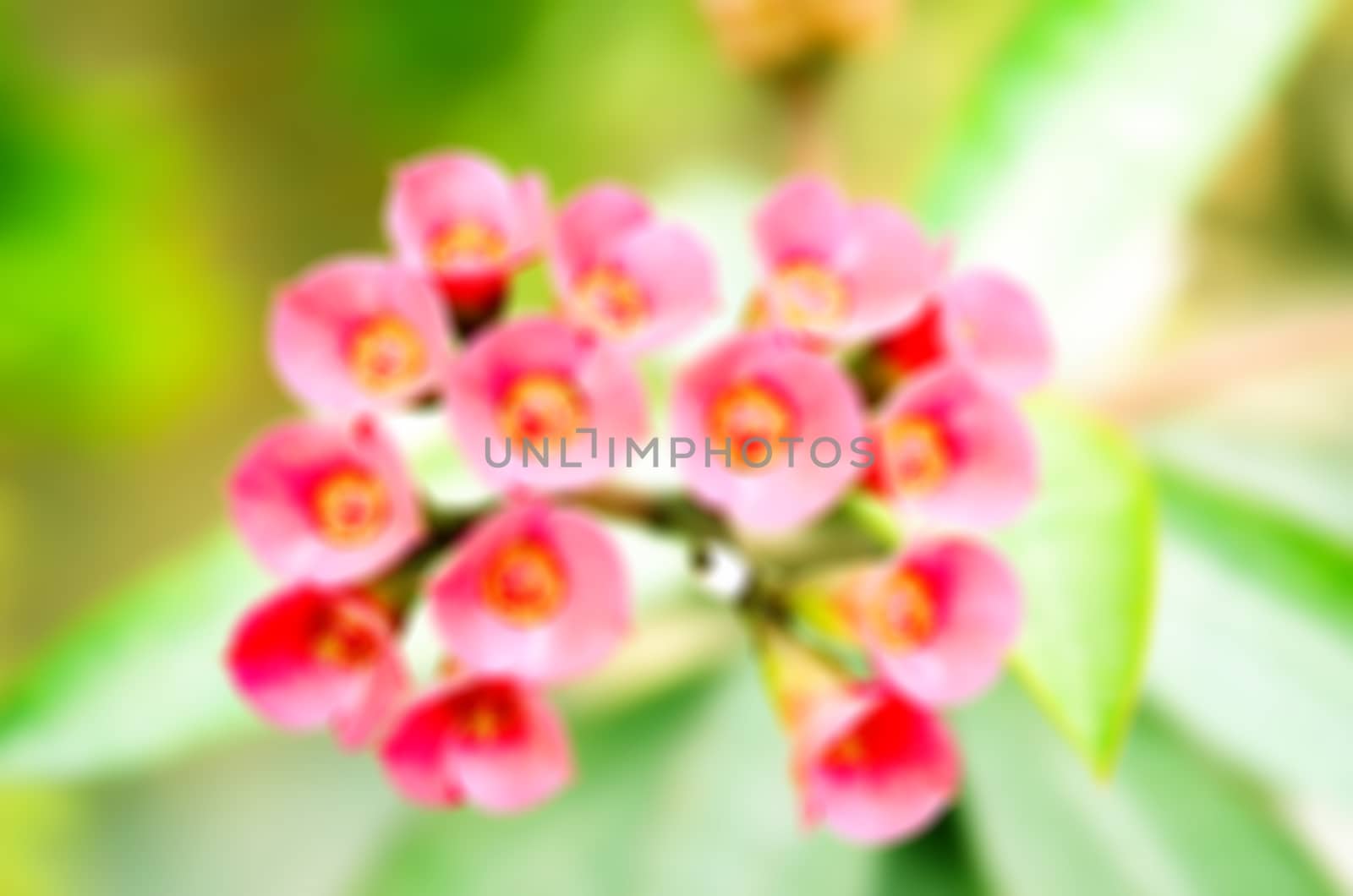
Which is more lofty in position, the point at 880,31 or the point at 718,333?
the point at 880,31

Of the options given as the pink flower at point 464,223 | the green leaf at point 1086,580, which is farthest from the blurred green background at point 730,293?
the pink flower at point 464,223

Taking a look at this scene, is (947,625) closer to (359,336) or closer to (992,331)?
(992,331)

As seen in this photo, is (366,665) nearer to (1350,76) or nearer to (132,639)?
(132,639)

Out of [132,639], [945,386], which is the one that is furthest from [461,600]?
[132,639]

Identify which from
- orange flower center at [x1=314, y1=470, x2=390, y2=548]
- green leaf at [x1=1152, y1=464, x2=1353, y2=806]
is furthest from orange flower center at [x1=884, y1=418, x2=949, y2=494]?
green leaf at [x1=1152, y1=464, x2=1353, y2=806]

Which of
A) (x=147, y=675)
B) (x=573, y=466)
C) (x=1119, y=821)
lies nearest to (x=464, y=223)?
(x=573, y=466)
